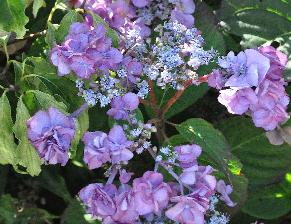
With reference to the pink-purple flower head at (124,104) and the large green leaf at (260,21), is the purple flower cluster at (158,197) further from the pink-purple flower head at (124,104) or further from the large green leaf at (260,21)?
the large green leaf at (260,21)

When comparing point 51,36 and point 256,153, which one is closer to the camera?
point 51,36

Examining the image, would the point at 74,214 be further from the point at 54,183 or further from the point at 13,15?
the point at 13,15

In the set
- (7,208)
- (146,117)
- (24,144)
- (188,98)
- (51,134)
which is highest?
(51,134)

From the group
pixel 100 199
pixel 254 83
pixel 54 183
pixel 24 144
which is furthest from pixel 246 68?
pixel 54 183

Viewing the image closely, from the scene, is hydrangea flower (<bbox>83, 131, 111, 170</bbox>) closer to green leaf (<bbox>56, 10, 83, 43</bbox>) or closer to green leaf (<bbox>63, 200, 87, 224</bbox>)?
A: green leaf (<bbox>56, 10, 83, 43</bbox>)

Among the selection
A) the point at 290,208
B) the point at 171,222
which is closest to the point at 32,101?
the point at 171,222

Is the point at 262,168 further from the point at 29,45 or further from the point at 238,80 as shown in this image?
the point at 29,45

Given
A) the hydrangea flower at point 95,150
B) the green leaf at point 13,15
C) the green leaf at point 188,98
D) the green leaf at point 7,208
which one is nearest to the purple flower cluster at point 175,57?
the hydrangea flower at point 95,150
